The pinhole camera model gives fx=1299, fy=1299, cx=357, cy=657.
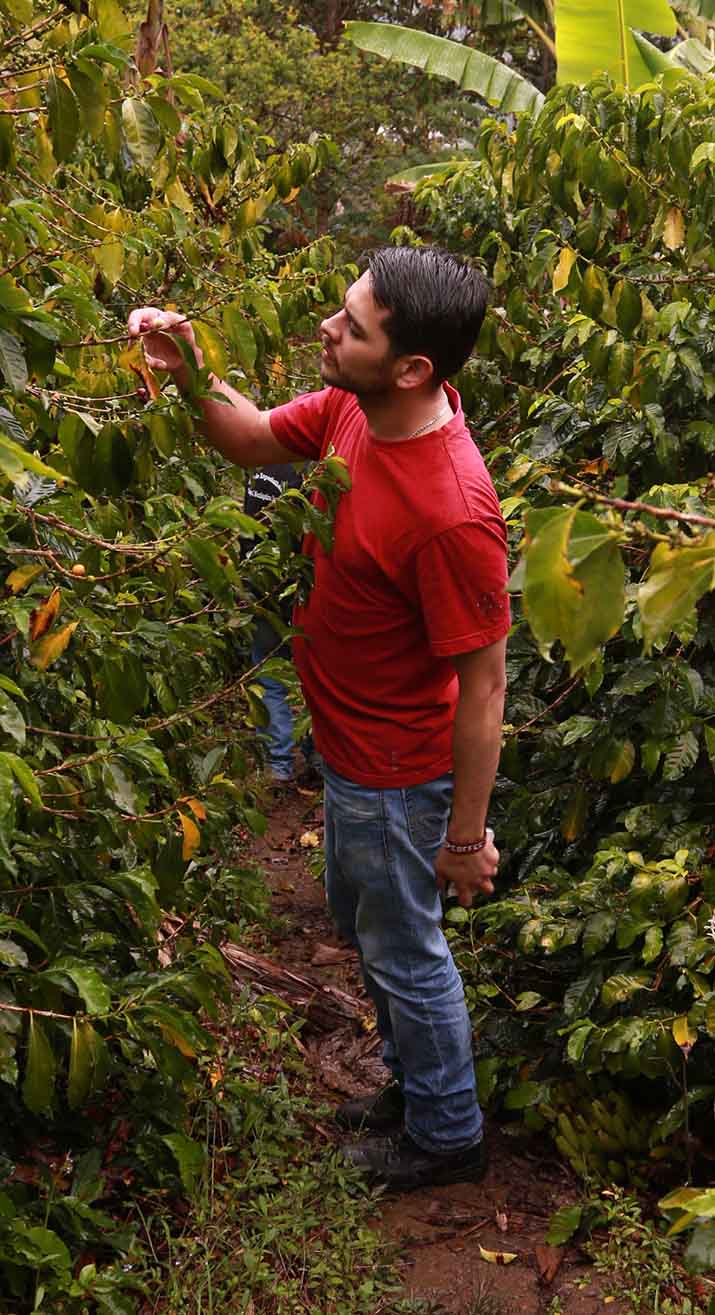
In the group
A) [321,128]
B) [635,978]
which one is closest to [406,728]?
[635,978]

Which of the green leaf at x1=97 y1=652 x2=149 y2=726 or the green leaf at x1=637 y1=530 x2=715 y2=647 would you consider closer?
the green leaf at x1=637 y1=530 x2=715 y2=647

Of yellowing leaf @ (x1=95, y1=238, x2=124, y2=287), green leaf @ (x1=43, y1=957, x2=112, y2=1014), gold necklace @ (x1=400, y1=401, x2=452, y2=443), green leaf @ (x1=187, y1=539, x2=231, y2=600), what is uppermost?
yellowing leaf @ (x1=95, y1=238, x2=124, y2=287)

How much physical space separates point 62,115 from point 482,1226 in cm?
259

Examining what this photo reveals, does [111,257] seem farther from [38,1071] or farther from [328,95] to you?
[328,95]

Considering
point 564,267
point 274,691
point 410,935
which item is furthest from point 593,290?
point 274,691

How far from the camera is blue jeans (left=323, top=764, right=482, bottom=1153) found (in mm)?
2850

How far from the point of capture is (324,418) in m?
2.99

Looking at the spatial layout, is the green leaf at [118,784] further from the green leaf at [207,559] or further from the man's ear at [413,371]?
the man's ear at [413,371]

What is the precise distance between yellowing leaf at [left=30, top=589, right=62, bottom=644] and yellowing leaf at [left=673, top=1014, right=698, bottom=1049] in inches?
63.3

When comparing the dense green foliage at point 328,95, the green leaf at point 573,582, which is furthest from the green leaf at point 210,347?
the dense green foliage at point 328,95

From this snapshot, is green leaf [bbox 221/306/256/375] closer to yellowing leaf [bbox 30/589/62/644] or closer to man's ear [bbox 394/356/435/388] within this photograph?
man's ear [bbox 394/356/435/388]

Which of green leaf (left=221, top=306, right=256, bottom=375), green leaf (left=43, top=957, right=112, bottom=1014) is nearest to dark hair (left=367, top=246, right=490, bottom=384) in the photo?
green leaf (left=221, top=306, right=256, bottom=375)

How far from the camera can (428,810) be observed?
2863mm

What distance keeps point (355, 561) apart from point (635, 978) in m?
1.16
